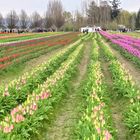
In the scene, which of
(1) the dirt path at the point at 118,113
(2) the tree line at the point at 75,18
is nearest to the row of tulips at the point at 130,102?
(1) the dirt path at the point at 118,113

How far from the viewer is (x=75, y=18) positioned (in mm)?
149125

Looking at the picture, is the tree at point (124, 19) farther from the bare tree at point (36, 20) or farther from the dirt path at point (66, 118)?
the dirt path at point (66, 118)

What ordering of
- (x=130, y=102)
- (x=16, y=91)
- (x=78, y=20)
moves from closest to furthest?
(x=130, y=102) → (x=16, y=91) → (x=78, y=20)

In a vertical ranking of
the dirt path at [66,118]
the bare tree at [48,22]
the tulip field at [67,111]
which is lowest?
the dirt path at [66,118]

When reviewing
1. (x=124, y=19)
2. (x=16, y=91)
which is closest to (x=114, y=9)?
(x=124, y=19)

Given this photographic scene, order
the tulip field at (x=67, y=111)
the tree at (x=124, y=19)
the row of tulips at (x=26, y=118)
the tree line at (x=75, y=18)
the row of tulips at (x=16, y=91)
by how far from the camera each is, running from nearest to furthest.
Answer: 1. the row of tulips at (x=26, y=118)
2. the tulip field at (x=67, y=111)
3. the row of tulips at (x=16, y=91)
4. the tree line at (x=75, y=18)
5. the tree at (x=124, y=19)

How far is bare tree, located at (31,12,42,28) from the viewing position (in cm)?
14459

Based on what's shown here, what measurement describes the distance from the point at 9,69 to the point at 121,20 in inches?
5545

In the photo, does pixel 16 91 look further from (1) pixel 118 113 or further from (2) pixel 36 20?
(2) pixel 36 20

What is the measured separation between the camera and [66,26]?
128 meters

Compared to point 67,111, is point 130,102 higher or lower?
higher

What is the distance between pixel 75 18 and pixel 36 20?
50.8 ft

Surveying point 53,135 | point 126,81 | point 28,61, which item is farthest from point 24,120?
point 28,61

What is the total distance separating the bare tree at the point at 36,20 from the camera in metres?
145
